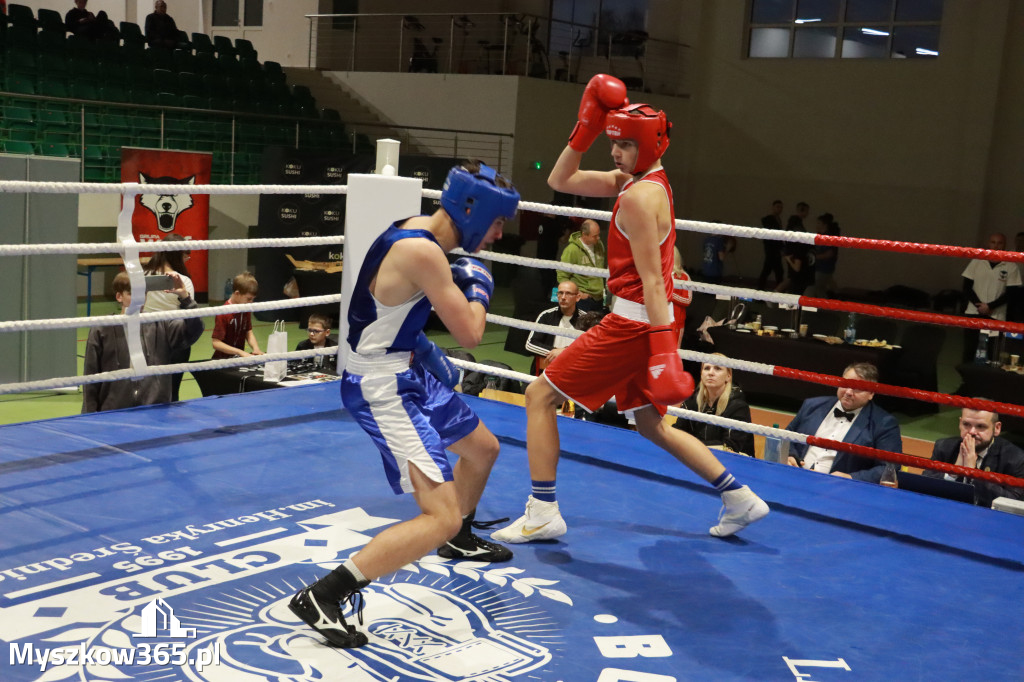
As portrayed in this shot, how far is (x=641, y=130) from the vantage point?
110 inches

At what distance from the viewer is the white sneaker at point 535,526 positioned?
114 inches

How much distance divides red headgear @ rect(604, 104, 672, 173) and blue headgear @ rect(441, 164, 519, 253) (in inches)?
24.0

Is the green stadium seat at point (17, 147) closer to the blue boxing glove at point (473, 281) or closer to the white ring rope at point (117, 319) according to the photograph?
the white ring rope at point (117, 319)

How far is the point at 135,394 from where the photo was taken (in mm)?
4230

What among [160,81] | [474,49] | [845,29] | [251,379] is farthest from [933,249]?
[474,49]

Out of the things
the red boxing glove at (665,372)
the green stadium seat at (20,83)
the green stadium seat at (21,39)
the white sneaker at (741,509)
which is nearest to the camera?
the red boxing glove at (665,372)

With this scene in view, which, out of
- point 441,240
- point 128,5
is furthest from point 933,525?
point 128,5

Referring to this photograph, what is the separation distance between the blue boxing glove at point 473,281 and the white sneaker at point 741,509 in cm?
113

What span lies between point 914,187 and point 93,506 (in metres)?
13.5

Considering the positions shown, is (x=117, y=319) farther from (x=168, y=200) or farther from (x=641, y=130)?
(x=168, y=200)

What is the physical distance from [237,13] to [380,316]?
15.8m

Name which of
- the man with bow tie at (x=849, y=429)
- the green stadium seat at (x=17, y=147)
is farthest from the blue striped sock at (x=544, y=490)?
the green stadium seat at (x=17, y=147)

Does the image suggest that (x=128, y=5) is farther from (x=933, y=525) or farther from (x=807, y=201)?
(x=933, y=525)

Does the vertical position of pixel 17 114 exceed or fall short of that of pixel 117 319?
it exceeds it
